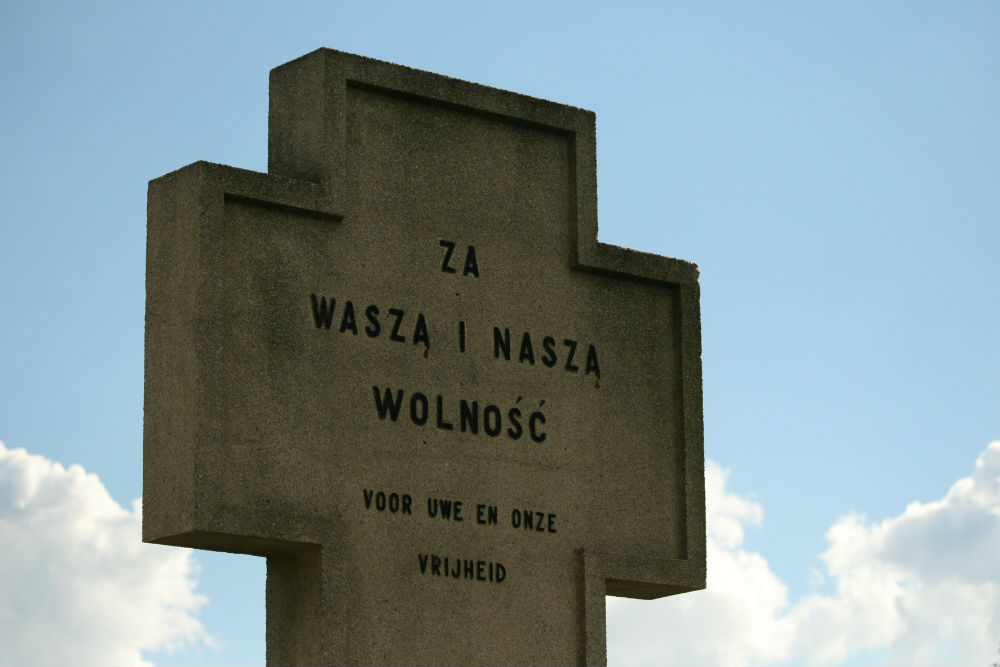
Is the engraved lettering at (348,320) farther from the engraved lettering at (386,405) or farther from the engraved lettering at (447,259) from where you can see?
the engraved lettering at (447,259)

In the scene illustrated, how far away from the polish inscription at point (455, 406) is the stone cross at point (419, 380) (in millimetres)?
13

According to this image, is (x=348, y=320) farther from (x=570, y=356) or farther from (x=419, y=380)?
(x=570, y=356)

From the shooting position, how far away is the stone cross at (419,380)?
9.12m

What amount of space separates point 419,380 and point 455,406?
0.25 meters

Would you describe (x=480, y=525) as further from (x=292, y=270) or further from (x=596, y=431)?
(x=292, y=270)

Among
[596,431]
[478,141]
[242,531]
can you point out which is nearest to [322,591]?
[242,531]

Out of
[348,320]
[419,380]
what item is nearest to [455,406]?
[419,380]

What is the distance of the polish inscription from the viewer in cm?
952

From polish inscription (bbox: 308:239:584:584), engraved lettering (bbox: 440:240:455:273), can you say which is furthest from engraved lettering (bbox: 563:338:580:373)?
engraved lettering (bbox: 440:240:455:273)

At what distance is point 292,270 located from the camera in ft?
30.9

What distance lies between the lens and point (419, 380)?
9.73 metres

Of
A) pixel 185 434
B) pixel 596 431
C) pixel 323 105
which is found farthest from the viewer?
pixel 596 431

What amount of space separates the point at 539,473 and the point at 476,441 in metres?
0.44

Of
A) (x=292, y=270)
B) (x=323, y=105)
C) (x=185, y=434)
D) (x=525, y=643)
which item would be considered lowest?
(x=525, y=643)
